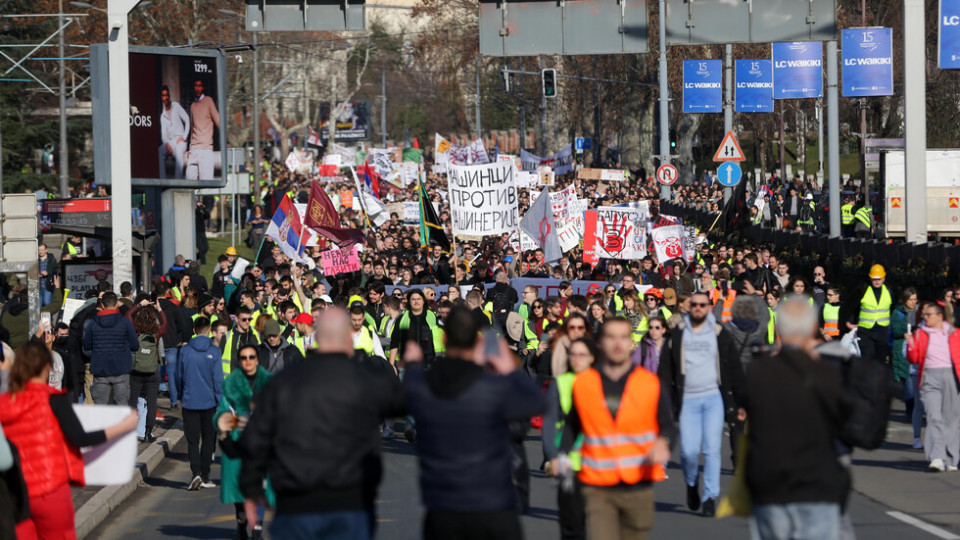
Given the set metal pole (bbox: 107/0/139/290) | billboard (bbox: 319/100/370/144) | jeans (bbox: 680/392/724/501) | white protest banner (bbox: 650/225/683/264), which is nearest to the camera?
jeans (bbox: 680/392/724/501)

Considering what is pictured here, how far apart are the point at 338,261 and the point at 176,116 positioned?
707 cm

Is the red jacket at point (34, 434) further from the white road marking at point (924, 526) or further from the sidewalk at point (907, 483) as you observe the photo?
the sidewalk at point (907, 483)

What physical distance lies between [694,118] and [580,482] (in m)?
55.3

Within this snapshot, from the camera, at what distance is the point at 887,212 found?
30.1 metres

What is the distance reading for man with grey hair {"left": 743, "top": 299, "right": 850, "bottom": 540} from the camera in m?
6.48

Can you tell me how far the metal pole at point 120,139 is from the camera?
19.8 m

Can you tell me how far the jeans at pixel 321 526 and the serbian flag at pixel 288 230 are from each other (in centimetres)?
1884

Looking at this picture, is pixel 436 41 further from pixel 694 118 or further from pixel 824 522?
pixel 824 522

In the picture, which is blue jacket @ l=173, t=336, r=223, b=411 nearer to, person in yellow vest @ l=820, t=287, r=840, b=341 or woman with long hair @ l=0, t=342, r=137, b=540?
woman with long hair @ l=0, t=342, r=137, b=540

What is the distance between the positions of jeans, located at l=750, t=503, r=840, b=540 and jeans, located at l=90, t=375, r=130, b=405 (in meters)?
10.5

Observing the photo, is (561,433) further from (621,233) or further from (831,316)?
(621,233)

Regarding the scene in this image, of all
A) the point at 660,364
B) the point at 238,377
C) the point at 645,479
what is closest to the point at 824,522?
the point at 645,479

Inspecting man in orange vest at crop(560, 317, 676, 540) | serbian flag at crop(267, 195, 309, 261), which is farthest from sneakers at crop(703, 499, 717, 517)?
serbian flag at crop(267, 195, 309, 261)

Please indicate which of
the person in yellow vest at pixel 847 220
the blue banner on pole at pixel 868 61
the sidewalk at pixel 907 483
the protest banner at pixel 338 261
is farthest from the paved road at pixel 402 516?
the person in yellow vest at pixel 847 220
